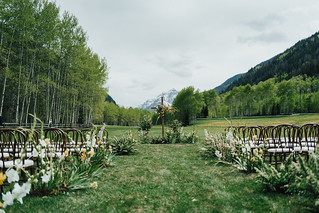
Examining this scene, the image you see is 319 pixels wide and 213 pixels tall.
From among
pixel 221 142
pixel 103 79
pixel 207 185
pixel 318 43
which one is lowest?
pixel 207 185

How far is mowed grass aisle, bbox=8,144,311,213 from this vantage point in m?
2.85

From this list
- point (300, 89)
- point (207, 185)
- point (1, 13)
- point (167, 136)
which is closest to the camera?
point (207, 185)

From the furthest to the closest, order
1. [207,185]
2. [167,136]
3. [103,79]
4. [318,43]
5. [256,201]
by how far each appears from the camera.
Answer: [318,43] < [103,79] < [167,136] < [207,185] < [256,201]

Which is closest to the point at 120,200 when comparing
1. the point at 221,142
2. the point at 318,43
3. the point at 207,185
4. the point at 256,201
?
the point at 207,185

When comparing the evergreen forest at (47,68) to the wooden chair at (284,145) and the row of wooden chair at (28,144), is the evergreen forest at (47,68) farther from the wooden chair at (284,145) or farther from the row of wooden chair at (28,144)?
the row of wooden chair at (28,144)

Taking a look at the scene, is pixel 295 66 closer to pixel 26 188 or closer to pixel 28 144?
pixel 28 144

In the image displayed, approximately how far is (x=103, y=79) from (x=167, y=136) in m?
20.1

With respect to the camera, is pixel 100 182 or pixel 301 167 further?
pixel 100 182

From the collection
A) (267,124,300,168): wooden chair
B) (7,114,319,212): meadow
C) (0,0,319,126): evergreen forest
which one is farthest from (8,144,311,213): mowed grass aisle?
(0,0,319,126): evergreen forest

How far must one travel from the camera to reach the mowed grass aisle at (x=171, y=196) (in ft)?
9.35

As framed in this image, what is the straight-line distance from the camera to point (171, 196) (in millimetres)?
3383

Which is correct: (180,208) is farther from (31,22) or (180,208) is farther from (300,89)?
(300,89)

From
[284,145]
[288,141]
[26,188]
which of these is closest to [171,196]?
[26,188]

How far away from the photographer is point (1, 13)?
48.7ft
